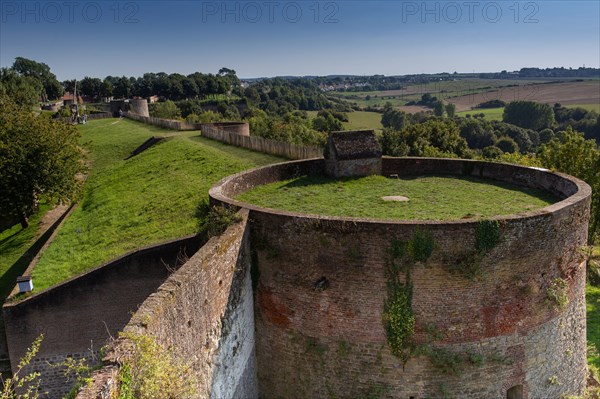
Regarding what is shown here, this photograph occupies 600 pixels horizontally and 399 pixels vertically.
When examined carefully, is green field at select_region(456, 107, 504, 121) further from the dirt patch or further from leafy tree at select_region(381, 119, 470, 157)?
leafy tree at select_region(381, 119, 470, 157)

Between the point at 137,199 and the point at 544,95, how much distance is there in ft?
443

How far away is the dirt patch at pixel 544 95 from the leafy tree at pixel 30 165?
118 metres

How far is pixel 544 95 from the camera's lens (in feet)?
439

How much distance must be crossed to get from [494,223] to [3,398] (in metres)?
8.68

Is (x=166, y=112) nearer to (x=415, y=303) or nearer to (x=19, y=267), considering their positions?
(x=19, y=267)

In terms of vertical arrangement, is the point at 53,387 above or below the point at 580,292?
below

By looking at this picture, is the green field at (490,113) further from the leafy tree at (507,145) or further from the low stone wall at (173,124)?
the low stone wall at (173,124)

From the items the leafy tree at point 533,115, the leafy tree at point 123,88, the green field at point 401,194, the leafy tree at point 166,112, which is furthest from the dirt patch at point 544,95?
the green field at point 401,194

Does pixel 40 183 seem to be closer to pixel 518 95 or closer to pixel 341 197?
pixel 341 197

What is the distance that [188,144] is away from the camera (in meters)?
37.9

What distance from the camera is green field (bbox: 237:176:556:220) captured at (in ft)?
41.5

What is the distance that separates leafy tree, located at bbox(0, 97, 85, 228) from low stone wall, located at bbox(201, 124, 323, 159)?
12.0 m

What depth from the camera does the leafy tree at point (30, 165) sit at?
24.4 meters

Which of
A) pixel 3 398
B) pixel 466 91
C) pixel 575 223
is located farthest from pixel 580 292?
pixel 466 91
